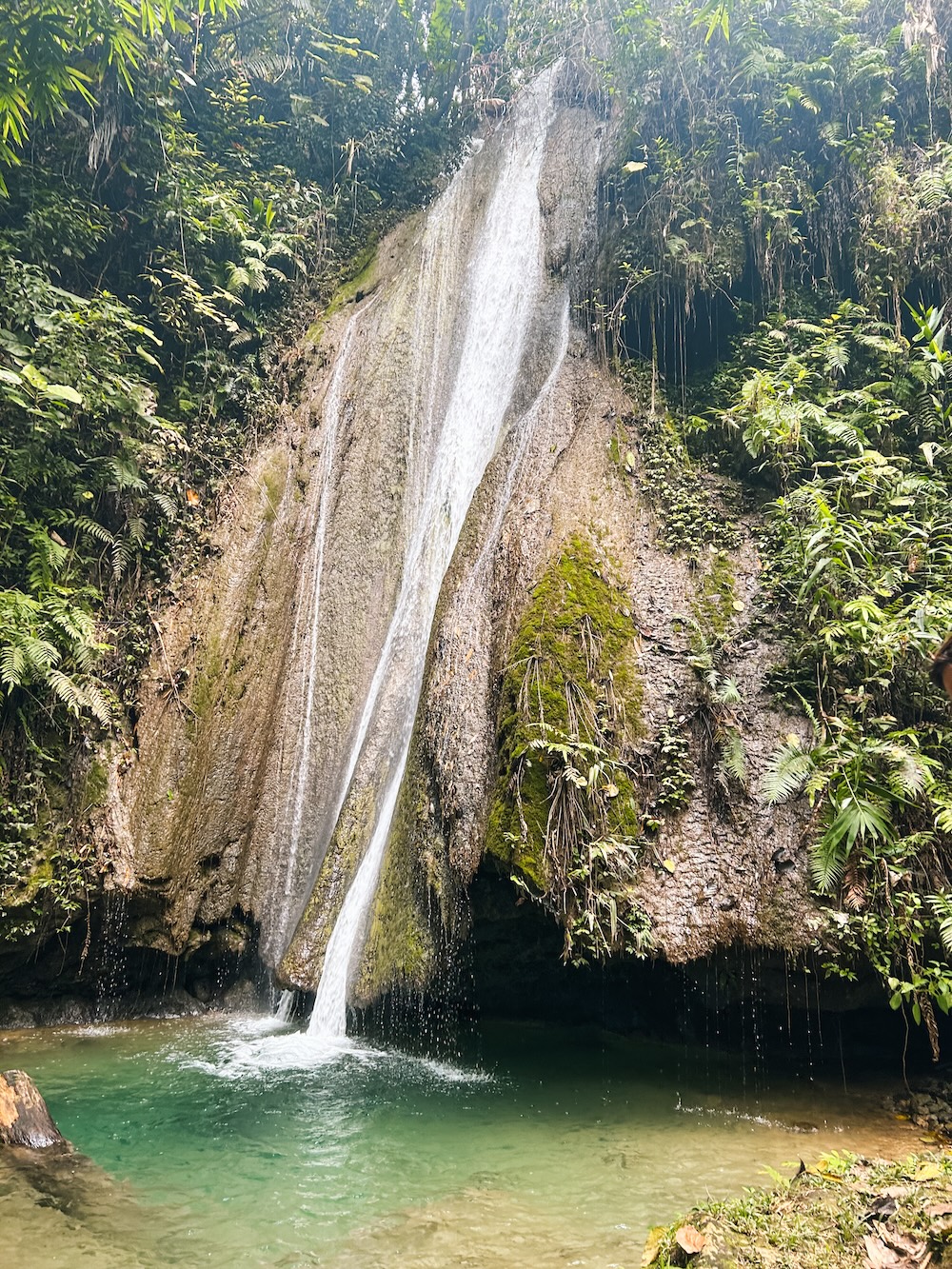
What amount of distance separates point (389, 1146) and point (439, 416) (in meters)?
8.93

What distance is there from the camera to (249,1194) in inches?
161

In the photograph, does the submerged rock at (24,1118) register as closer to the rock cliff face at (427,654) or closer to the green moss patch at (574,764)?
the rock cliff face at (427,654)

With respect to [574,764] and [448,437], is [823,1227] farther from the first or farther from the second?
[448,437]

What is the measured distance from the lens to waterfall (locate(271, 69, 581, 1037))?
26.3 ft

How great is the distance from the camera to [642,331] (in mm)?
10094

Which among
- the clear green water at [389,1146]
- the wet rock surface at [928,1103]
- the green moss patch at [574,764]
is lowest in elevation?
the clear green water at [389,1146]

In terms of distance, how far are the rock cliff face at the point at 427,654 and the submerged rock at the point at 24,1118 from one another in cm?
266

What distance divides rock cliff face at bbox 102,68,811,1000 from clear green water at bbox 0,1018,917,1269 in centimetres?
108

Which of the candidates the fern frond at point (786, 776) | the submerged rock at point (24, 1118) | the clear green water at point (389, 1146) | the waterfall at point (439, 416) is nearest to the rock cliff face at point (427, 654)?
the waterfall at point (439, 416)

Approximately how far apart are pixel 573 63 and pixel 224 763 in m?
13.5

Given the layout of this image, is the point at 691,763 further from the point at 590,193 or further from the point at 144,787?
→ the point at 590,193

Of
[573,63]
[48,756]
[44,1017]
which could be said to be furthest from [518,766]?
[573,63]

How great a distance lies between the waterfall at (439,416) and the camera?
316 inches

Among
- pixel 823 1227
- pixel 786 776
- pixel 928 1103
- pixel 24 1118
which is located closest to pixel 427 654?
pixel 786 776
